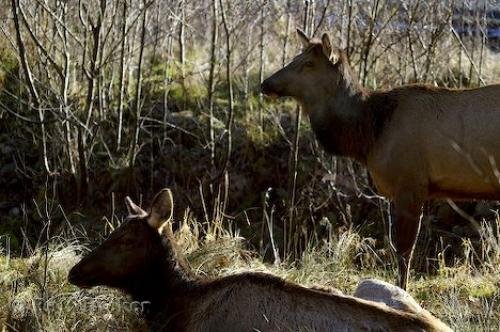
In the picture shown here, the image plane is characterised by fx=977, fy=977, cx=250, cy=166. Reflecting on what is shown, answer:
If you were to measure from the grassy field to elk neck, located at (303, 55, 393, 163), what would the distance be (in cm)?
97

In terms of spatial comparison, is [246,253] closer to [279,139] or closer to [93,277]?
[93,277]

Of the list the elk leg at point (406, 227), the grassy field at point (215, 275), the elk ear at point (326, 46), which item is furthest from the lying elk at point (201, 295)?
the elk ear at point (326, 46)

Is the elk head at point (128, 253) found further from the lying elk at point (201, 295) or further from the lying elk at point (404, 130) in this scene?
the lying elk at point (404, 130)

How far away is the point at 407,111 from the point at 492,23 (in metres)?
8.29

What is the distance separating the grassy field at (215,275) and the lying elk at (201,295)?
611mm

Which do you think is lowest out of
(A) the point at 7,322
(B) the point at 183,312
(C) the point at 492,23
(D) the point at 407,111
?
(A) the point at 7,322

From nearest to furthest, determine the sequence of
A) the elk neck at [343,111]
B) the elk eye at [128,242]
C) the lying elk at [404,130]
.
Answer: the elk eye at [128,242] → the lying elk at [404,130] → the elk neck at [343,111]

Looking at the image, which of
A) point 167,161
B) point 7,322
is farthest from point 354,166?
point 7,322

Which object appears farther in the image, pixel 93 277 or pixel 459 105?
pixel 459 105

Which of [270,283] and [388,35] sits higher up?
[388,35]

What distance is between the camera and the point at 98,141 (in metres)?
14.1

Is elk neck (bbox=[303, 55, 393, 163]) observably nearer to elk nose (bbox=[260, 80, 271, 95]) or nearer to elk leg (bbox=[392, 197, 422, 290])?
elk nose (bbox=[260, 80, 271, 95])

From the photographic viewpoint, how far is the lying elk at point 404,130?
8.57m

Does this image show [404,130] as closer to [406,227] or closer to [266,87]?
[406,227]
